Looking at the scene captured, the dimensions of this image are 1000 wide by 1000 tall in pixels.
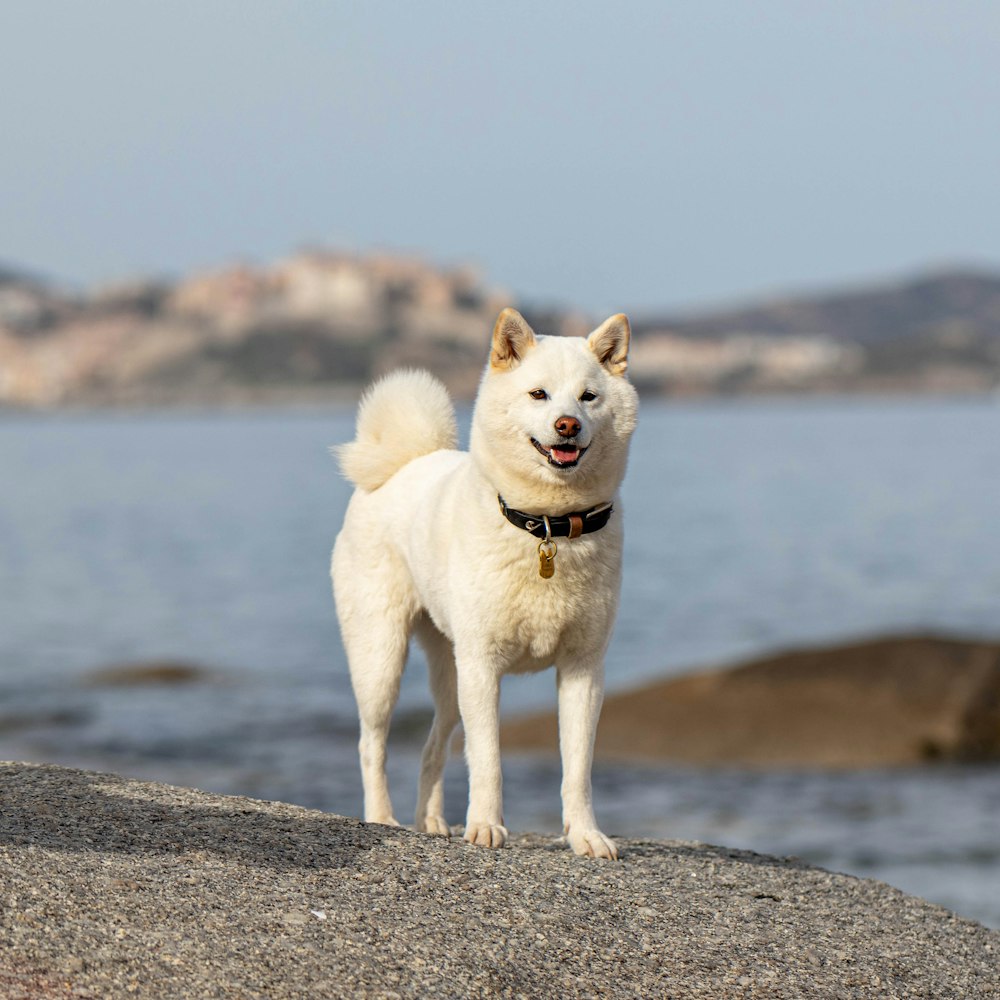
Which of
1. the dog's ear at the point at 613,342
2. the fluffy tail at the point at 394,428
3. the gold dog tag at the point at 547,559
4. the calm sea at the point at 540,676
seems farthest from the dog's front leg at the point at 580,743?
the calm sea at the point at 540,676

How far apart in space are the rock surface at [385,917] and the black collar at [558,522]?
1347 mm

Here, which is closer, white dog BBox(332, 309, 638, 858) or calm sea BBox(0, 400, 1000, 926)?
white dog BBox(332, 309, 638, 858)

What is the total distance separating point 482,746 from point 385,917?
4.35 ft

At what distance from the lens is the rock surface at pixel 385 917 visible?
478 centimetres

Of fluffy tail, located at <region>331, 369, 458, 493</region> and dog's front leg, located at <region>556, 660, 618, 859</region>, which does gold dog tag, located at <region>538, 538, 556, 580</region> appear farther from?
fluffy tail, located at <region>331, 369, 458, 493</region>

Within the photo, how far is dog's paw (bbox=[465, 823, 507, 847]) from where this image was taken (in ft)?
21.3

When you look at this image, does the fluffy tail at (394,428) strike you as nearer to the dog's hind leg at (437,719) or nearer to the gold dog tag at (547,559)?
the dog's hind leg at (437,719)

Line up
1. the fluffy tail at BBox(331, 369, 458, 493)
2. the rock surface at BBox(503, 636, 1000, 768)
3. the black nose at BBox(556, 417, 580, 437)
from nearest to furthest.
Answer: the black nose at BBox(556, 417, 580, 437)
the fluffy tail at BBox(331, 369, 458, 493)
the rock surface at BBox(503, 636, 1000, 768)

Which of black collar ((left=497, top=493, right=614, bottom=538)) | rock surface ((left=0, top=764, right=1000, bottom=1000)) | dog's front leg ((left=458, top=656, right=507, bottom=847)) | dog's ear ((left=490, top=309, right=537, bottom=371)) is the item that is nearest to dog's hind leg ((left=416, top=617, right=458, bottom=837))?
rock surface ((left=0, top=764, right=1000, bottom=1000))

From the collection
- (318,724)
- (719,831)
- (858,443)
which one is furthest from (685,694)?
(858,443)

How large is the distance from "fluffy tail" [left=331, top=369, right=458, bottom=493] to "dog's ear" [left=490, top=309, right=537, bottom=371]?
4.61 ft

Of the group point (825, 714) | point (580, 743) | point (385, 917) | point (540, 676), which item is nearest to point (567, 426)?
point (580, 743)

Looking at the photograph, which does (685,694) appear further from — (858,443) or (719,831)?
(858,443)

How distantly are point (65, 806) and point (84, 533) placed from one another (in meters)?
45.1
